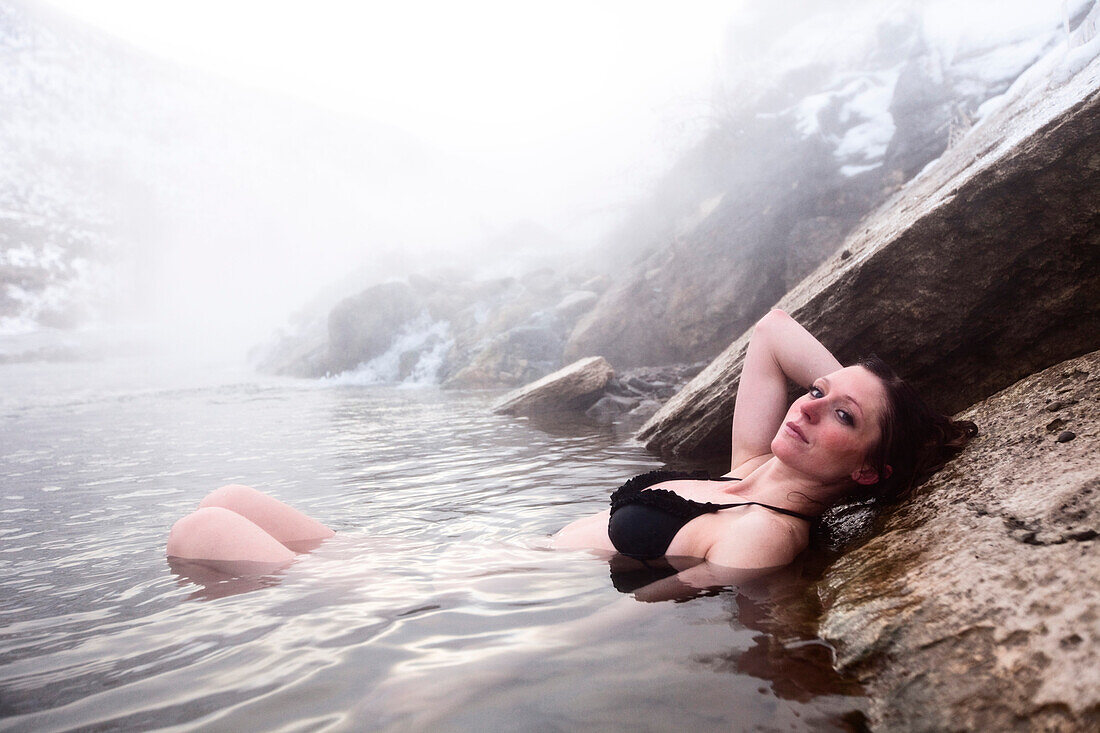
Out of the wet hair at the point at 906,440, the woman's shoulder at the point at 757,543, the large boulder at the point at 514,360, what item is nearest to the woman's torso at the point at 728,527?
the woman's shoulder at the point at 757,543

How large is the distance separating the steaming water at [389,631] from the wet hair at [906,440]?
68 centimetres

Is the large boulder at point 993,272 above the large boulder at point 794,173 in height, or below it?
below

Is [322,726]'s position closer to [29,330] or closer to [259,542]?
[259,542]

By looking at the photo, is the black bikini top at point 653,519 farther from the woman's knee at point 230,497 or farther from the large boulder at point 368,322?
the large boulder at point 368,322

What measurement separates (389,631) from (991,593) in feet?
4.88

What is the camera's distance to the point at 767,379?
291cm

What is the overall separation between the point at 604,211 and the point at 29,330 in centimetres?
3384

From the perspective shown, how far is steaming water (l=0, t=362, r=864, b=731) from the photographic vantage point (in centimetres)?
139

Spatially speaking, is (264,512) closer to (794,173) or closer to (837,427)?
(837,427)

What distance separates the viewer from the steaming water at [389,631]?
1.39 metres

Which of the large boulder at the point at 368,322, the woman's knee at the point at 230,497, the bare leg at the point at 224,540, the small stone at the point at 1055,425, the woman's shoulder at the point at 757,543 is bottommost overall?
the woman's shoulder at the point at 757,543

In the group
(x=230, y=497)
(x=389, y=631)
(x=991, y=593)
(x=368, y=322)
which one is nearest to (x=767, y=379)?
(x=991, y=593)

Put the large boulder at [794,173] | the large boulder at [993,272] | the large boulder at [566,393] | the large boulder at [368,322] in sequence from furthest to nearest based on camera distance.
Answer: the large boulder at [368,322]
the large boulder at [794,173]
the large boulder at [566,393]
the large boulder at [993,272]

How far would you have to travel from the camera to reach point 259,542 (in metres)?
2.55
